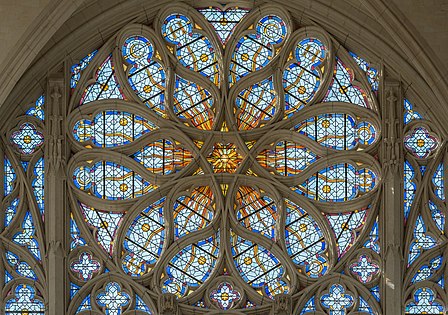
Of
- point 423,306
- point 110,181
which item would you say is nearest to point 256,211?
point 110,181

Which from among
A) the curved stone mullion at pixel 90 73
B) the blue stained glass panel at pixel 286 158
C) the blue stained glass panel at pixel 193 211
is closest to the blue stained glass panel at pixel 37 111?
the curved stone mullion at pixel 90 73

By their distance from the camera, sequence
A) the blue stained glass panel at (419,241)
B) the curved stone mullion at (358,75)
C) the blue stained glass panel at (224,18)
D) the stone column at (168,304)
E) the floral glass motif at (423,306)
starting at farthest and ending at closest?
the blue stained glass panel at (224,18), the curved stone mullion at (358,75), the blue stained glass panel at (419,241), the floral glass motif at (423,306), the stone column at (168,304)

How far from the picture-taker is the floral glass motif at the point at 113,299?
85.9ft

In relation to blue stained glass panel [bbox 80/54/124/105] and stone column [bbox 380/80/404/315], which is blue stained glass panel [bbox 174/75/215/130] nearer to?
blue stained glass panel [bbox 80/54/124/105]

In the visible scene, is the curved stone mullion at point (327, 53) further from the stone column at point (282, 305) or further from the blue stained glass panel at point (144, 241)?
the stone column at point (282, 305)

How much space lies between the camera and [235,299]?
26.2 metres

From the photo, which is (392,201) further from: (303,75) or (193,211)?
(193,211)

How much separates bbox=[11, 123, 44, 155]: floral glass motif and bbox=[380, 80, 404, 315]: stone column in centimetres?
473

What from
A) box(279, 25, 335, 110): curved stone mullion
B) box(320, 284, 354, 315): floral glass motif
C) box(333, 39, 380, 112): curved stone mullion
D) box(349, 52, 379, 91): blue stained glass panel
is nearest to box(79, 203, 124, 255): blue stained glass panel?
box(320, 284, 354, 315): floral glass motif

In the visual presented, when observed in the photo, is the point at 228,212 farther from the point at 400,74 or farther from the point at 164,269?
the point at 400,74

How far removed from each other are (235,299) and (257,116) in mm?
2665

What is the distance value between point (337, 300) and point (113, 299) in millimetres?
3011

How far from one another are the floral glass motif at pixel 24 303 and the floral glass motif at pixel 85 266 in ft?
2.13

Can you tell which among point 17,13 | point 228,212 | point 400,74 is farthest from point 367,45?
point 17,13
